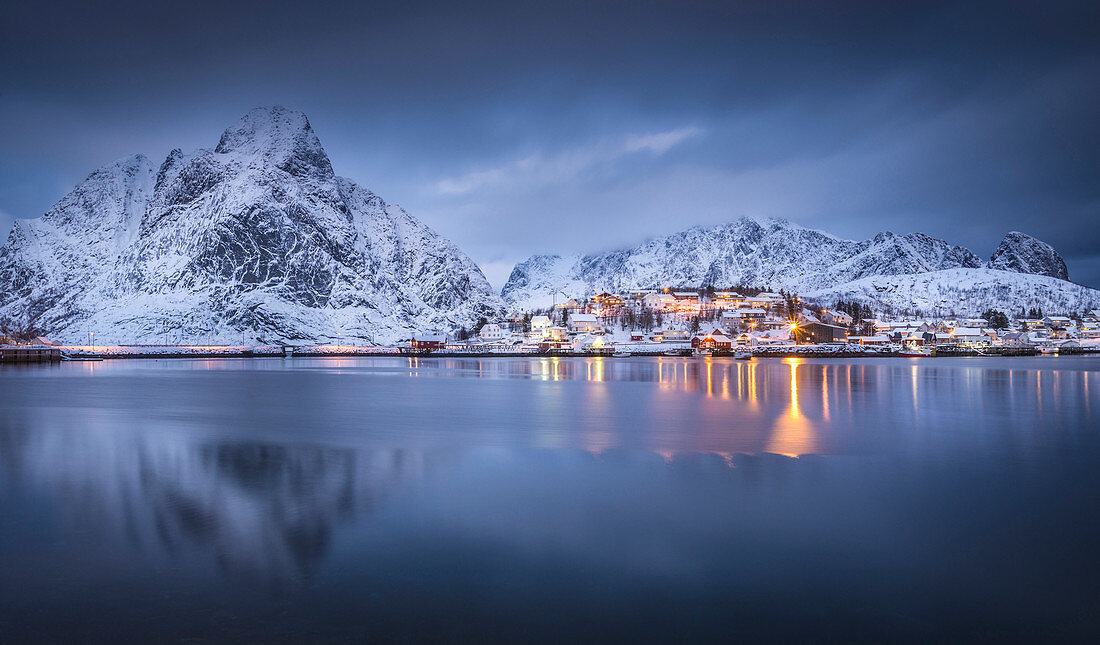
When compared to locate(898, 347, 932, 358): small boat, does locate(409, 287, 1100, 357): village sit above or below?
above

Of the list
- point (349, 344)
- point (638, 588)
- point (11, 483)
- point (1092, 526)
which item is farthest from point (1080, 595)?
point (349, 344)

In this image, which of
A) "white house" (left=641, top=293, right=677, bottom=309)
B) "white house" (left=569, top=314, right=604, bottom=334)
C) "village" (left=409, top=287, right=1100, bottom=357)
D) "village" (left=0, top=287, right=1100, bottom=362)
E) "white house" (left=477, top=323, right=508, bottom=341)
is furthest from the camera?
"white house" (left=641, top=293, right=677, bottom=309)

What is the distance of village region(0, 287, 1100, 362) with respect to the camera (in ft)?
346

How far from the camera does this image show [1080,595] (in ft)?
21.2

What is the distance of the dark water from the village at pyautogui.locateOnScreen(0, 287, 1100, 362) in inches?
3370

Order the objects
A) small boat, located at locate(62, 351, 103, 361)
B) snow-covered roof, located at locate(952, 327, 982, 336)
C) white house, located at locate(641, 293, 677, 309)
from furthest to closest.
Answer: white house, located at locate(641, 293, 677, 309) < snow-covered roof, located at locate(952, 327, 982, 336) < small boat, located at locate(62, 351, 103, 361)

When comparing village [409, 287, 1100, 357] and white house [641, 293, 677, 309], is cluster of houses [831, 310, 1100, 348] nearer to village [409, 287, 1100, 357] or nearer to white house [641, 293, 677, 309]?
village [409, 287, 1100, 357]

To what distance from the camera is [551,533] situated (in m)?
8.74

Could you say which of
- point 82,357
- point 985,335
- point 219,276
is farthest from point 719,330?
point 219,276

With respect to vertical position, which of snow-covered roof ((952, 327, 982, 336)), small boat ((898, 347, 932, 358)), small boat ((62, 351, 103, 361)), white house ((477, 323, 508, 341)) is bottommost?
small boat ((898, 347, 932, 358))

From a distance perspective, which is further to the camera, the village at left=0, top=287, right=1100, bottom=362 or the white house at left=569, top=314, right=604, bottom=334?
the white house at left=569, top=314, right=604, bottom=334

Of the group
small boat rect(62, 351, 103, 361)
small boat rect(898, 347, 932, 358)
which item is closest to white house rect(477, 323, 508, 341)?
small boat rect(62, 351, 103, 361)

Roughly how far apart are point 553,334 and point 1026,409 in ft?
352

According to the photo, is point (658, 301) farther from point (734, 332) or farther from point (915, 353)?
point (915, 353)
